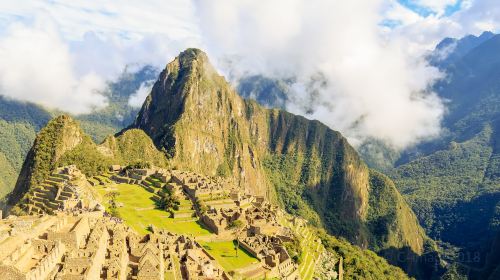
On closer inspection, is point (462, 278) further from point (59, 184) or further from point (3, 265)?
point (3, 265)

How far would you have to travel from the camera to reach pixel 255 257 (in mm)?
69500

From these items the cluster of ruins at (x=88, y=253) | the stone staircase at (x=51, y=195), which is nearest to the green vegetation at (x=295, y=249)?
the cluster of ruins at (x=88, y=253)

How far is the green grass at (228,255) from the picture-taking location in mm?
64800

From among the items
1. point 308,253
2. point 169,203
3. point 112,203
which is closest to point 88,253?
point 112,203

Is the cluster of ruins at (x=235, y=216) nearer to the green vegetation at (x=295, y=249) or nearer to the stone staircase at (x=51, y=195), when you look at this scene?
the green vegetation at (x=295, y=249)

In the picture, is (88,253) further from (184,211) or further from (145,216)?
(184,211)

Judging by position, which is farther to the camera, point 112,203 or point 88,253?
point 112,203

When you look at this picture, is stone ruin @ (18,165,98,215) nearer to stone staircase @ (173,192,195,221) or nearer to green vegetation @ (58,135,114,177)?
stone staircase @ (173,192,195,221)

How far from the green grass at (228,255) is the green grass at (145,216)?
12.7 feet

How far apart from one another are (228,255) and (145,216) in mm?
17817

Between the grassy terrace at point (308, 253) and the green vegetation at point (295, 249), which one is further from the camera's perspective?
the grassy terrace at point (308, 253)

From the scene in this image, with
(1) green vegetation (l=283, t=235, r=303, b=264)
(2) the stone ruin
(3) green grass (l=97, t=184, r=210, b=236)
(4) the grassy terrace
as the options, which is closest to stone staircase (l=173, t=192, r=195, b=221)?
(3) green grass (l=97, t=184, r=210, b=236)

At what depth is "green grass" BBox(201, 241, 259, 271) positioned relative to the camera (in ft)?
213

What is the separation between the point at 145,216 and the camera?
79562mm
